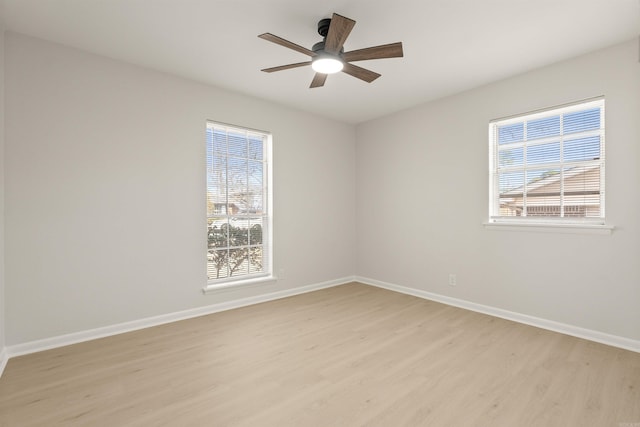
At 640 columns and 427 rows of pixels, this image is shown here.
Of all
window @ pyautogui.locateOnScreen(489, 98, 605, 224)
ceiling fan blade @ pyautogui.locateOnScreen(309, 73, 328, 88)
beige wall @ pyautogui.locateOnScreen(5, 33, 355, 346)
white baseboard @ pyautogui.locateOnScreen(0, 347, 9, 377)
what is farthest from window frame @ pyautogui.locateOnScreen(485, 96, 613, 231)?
white baseboard @ pyautogui.locateOnScreen(0, 347, 9, 377)

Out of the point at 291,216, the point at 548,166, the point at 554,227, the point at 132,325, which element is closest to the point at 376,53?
the point at 548,166

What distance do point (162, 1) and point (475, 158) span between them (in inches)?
144

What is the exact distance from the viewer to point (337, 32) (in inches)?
86.1

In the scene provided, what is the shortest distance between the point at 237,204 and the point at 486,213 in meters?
3.21

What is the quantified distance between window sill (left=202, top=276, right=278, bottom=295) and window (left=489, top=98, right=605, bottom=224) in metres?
3.06

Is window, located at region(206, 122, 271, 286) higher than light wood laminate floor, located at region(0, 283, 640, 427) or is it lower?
higher

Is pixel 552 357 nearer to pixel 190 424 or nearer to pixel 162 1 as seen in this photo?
pixel 190 424

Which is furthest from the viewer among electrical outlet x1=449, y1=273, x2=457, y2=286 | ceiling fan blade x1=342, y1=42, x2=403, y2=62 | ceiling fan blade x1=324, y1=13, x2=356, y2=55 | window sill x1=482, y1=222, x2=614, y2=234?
electrical outlet x1=449, y1=273, x2=457, y2=286

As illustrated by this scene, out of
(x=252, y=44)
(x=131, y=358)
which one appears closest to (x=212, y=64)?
(x=252, y=44)

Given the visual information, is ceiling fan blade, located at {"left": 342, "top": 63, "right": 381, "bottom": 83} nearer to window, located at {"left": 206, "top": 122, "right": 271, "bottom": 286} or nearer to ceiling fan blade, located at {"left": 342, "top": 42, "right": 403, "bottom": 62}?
ceiling fan blade, located at {"left": 342, "top": 42, "right": 403, "bottom": 62}

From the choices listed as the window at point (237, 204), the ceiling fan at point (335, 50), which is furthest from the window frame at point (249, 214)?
the ceiling fan at point (335, 50)

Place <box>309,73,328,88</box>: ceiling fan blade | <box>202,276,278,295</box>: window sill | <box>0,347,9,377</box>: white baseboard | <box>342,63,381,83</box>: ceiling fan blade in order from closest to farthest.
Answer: <box>0,347,9,377</box>: white baseboard < <box>342,63,381,83</box>: ceiling fan blade < <box>309,73,328,88</box>: ceiling fan blade < <box>202,276,278,295</box>: window sill

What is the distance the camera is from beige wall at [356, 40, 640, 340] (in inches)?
114

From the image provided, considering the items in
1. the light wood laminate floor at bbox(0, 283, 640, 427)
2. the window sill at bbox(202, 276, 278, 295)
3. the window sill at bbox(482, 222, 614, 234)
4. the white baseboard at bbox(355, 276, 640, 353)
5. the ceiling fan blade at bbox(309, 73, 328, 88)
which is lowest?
the light wood laminate floor at bbox(0, 283, 640, 427)
